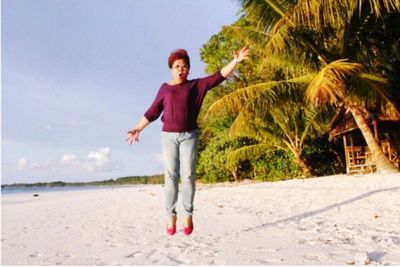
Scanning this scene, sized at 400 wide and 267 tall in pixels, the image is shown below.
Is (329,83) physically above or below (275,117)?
below

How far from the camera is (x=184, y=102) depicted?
3.50 m

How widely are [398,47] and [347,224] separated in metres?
13.0

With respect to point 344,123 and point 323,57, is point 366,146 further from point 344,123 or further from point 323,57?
point 323,57

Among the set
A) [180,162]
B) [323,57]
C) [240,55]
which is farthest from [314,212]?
[323,57]

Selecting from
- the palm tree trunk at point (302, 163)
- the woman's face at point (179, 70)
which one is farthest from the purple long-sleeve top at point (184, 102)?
the palm tree trunk at point (302, 163)

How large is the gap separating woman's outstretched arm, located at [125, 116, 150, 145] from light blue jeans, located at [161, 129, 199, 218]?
344 mm

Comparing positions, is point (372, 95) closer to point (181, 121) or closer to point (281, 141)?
point (281, 141)

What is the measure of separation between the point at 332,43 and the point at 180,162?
12.6m

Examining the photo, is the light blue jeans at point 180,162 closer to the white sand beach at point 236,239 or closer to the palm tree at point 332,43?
the white sand beach at point 236,239

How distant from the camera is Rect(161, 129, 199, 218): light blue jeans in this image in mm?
3521

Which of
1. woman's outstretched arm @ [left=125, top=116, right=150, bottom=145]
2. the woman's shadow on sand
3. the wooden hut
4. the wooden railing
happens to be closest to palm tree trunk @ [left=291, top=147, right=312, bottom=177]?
the wooden hut

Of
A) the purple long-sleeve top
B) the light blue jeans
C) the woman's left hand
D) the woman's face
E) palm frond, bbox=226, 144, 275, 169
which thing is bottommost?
the light blue jeans

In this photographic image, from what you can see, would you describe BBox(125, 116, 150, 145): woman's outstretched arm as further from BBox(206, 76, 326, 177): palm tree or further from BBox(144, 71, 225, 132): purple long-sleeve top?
BBox(206, 76, 326, 177): palm tree

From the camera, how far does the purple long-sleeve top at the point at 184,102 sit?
350 centimetres
